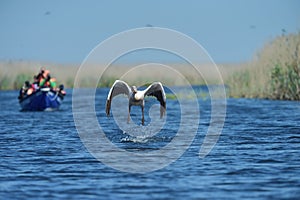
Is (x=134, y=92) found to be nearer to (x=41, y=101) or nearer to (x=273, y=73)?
(x=273, y=73)

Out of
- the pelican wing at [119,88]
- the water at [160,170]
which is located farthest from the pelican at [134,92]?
the water at [160,170]

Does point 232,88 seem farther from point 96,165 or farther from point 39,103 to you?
point 96,165

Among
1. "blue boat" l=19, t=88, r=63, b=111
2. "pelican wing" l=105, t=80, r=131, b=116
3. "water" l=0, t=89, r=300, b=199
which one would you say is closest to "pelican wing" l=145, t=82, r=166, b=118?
"pelican wing" l=105, t=80, r=131, b=116

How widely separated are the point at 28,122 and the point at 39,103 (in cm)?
923

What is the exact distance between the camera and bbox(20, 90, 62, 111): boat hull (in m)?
37.3

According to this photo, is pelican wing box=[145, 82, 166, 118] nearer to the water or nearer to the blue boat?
the water

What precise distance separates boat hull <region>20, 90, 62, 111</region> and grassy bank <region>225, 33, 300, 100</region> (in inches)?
358

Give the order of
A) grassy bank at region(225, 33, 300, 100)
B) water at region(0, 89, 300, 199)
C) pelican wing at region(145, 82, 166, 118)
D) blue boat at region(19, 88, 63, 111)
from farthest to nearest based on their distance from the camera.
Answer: blue boat at region(19, 88, 63, 111)
grassy bank at region(225, 33, 300, 100)
pelican wing at region(145, 82, 166, 118)
water at region(0, 89, 300, 199)

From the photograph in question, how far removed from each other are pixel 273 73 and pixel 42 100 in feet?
34.4

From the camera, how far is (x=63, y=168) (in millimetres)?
15367

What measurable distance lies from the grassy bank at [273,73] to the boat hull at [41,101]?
9085 millimetres

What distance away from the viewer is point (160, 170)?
49.3 ft

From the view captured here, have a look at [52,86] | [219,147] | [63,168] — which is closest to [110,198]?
[63,168]

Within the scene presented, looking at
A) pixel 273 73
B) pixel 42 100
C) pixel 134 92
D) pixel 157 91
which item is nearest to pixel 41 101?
pixel 42 100
